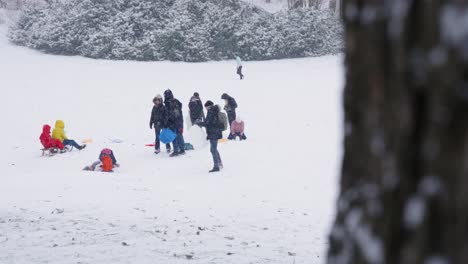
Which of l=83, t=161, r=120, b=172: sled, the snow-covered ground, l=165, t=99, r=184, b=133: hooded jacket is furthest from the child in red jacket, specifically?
l=165, t=99, r=184, b=133: hooded jacket

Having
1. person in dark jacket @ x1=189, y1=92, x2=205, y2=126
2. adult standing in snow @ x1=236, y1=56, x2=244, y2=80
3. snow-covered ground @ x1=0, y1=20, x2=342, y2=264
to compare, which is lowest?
snow-covered ground @ x1=0, y1=20, x2=342, y2=264

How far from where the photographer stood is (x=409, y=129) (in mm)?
942

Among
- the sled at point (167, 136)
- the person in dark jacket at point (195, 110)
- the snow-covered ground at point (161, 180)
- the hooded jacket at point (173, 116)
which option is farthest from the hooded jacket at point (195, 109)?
the sled at point (167, 136)

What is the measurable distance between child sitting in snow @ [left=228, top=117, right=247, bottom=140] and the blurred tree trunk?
12.4 meters

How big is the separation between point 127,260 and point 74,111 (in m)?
14.1

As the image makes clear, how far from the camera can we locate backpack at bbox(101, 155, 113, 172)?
36.2 feet

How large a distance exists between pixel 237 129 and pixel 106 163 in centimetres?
381

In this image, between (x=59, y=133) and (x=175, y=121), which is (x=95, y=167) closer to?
(x=175, y=121)

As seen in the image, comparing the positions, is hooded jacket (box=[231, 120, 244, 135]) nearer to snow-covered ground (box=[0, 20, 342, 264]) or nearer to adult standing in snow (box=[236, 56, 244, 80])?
snow-covered ground (box=[0, 20, 342, 264])

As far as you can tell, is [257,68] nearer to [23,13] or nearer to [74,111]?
[74,111]

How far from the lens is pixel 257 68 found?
1057 inches

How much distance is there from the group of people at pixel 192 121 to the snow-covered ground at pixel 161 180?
348 millimetres

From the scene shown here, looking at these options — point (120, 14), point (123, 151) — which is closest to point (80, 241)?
point (123, 151)

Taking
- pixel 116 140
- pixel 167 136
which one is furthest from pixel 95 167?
pixel 116 140
